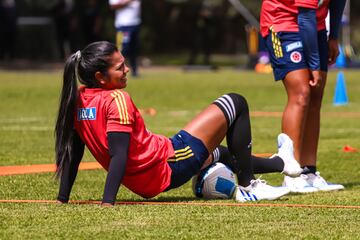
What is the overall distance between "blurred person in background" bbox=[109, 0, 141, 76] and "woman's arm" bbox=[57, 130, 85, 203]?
16.4 m

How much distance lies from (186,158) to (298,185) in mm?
1429

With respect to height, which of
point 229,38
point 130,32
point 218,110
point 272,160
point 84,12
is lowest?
point 229,38

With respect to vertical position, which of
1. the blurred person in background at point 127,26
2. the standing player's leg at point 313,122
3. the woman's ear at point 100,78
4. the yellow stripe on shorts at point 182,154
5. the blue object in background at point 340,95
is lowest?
the blurred person in background at point 127,26

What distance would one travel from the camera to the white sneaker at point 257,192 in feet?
23.8

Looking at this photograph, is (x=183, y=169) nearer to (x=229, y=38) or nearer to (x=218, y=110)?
(x=218, y=110)

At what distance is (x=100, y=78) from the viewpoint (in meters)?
6.95

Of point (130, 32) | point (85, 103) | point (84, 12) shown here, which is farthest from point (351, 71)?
point (85, 103)

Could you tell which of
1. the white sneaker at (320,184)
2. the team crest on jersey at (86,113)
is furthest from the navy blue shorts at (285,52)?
the team crest on jersey at (86,113)

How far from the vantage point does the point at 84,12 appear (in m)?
34.2

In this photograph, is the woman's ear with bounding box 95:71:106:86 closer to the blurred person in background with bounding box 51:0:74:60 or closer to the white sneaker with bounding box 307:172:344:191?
the white sneaker with bounding box 307:172:344:191

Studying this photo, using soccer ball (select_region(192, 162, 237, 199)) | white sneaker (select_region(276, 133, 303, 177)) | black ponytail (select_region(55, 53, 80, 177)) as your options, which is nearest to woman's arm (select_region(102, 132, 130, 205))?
black ponytail (select_region(55, 53, 80, 177))

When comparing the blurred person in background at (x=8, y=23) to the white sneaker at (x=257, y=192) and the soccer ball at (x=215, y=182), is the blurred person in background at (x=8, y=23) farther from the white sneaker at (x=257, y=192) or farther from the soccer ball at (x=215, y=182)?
the white sneaker at (x=257, y=192)

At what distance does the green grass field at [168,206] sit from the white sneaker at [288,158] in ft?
0.65

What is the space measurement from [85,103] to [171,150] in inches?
25.9
